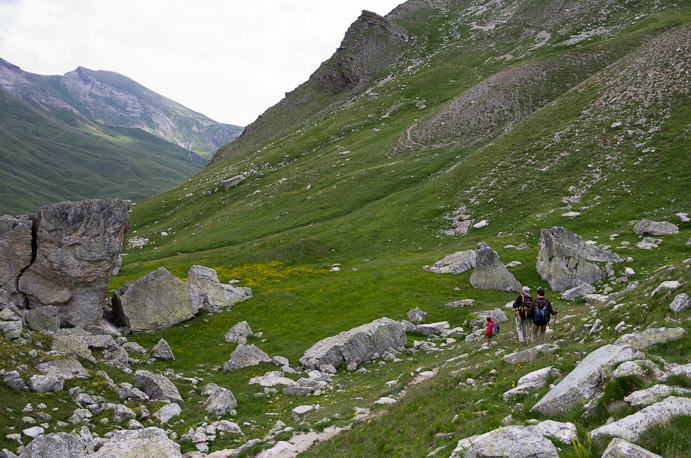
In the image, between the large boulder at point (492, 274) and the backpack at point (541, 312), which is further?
the large boulder at point (492, 274)

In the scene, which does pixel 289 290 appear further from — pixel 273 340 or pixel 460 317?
pixel 460 317

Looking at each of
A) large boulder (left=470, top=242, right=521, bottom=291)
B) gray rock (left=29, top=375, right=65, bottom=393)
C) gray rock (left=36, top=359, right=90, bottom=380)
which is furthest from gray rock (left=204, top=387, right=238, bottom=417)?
large boulder (left=470, top=242, right=521, bottom=291)

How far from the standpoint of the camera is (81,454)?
17.8 meters

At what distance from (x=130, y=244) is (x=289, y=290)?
7403 centimetres

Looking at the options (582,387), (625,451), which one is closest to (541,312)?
(582,387)

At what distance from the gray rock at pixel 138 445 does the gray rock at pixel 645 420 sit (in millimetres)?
18031

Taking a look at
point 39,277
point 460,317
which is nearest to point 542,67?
point 460,317

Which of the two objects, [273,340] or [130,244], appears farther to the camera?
[130,244]

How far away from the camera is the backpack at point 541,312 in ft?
76.9

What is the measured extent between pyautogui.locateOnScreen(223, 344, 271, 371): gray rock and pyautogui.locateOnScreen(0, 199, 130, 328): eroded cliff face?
1567 cm

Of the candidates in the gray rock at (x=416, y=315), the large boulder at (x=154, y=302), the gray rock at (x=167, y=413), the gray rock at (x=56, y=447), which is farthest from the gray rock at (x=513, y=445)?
the large boulder at (x=154, y=302)

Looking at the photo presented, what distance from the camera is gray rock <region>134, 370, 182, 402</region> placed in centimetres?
2559

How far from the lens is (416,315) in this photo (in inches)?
1626

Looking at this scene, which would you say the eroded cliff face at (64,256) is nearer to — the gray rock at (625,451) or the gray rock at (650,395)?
the gray rock at (625,451)
